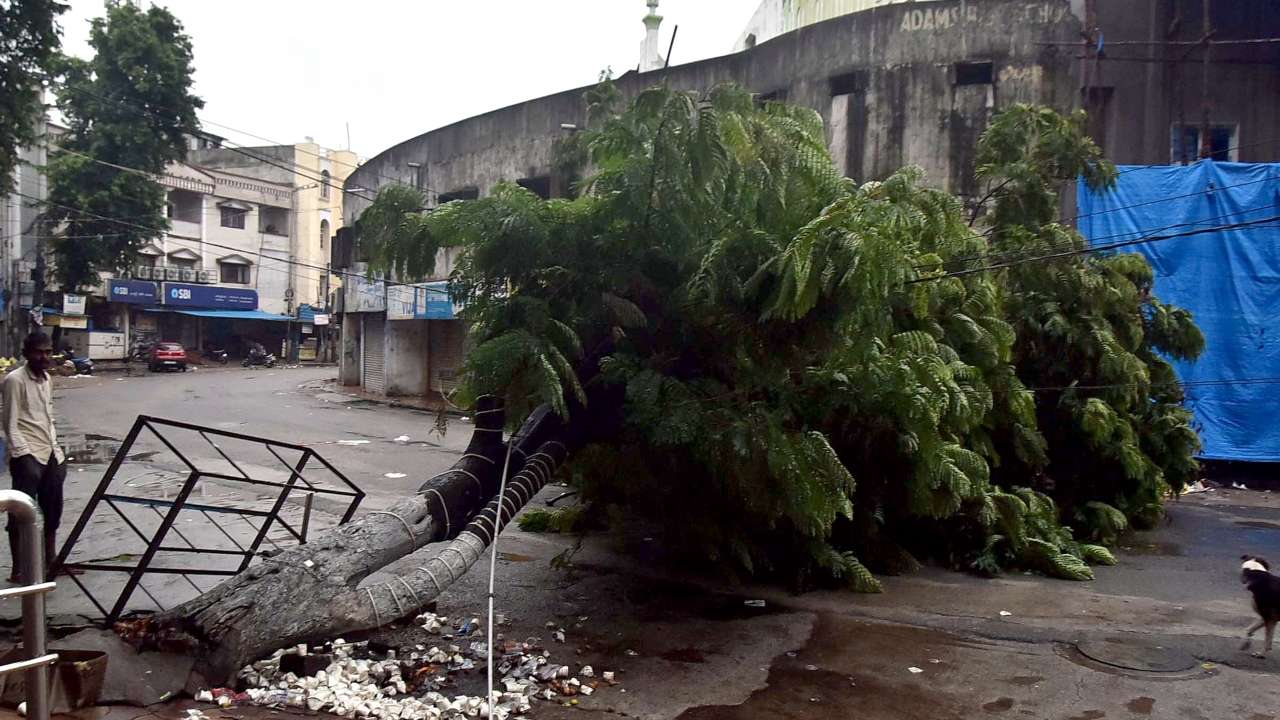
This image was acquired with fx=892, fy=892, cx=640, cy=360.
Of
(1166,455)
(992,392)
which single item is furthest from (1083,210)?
(992,392)

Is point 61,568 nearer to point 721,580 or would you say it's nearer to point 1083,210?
point 721,580

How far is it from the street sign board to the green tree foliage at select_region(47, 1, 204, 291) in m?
4.93

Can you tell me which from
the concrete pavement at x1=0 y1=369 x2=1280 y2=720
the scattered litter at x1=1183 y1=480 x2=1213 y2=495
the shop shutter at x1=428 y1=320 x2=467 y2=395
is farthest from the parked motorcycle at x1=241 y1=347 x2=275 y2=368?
the scattered litter at x1=1183 y1=480 x2=1213 y2=495

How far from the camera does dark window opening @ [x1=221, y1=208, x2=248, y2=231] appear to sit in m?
47.3

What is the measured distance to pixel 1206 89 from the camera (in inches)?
637

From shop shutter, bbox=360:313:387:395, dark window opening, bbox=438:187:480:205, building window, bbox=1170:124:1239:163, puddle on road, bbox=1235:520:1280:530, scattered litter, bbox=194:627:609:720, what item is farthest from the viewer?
shop shutter, bbox=360:313:387:395

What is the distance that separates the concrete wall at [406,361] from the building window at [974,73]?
16992 mm

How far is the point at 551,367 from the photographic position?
5.60 metres

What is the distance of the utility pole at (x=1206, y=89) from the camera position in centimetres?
1577

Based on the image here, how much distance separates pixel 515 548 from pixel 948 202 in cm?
545

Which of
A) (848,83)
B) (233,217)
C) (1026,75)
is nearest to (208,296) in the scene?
(233,217)

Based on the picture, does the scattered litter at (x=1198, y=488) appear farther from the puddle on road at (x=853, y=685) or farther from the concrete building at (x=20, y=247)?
the concrete building at (x=20, y=247)

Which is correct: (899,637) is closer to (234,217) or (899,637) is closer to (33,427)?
(33,427)

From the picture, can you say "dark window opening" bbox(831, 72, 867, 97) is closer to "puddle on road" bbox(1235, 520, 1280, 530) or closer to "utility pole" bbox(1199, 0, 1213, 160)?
"utility pole" bbox(1199, 0, 1213, 160)
